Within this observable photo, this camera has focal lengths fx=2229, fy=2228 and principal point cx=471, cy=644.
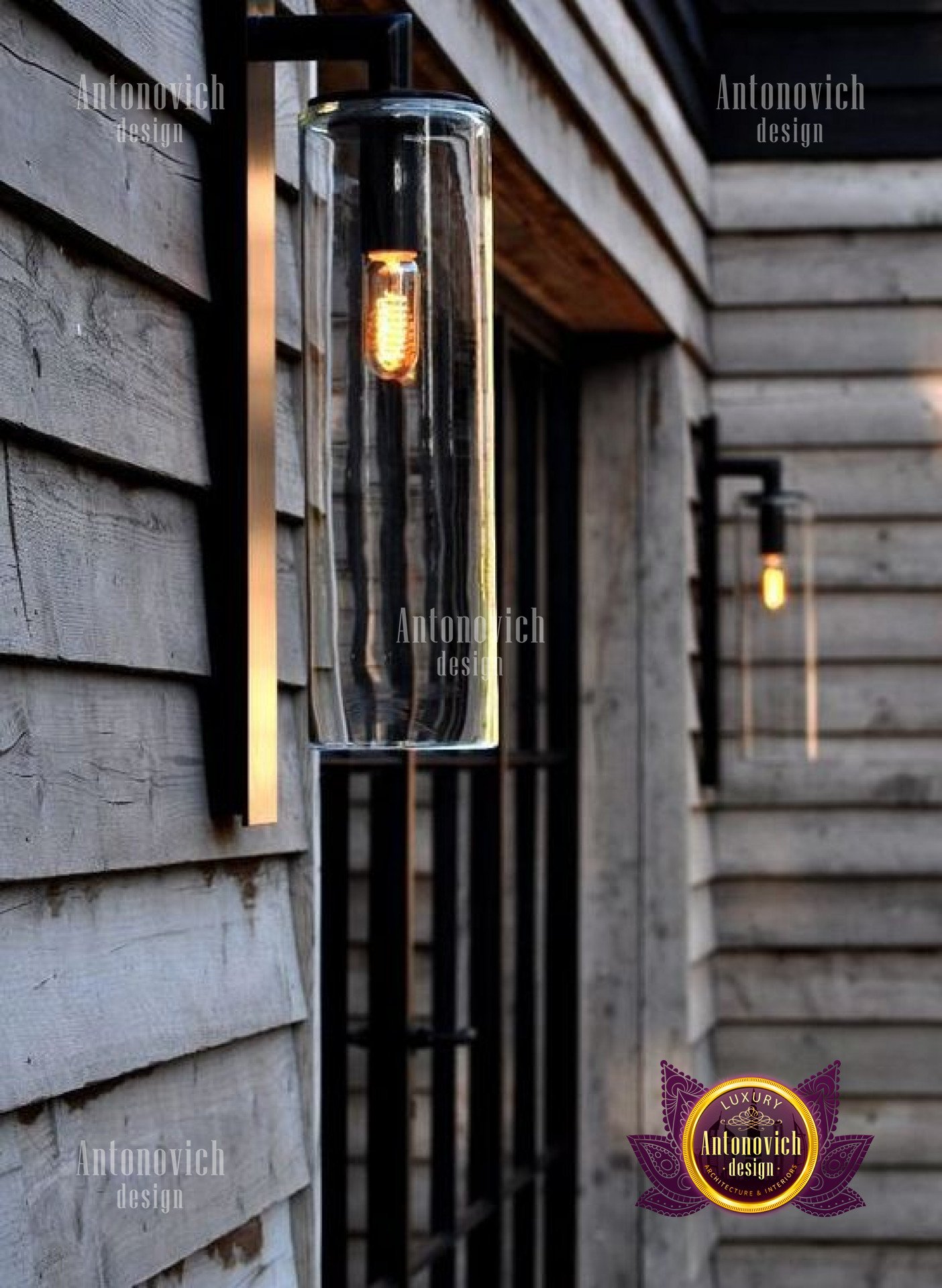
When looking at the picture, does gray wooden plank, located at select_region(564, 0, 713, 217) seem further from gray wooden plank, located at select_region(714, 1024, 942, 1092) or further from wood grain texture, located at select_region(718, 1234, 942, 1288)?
wood grain texture, located at select_region(718, 1234, 942, 1288)

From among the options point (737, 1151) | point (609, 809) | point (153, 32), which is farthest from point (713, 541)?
point (153, 32)

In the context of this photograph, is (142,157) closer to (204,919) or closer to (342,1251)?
(204,919)

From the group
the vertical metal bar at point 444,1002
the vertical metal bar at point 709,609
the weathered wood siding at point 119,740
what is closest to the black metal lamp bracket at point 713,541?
the vertical metal bar at point 709,609

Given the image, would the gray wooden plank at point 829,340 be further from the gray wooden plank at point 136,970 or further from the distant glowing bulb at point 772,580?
the gray wooden plank at point 136,970

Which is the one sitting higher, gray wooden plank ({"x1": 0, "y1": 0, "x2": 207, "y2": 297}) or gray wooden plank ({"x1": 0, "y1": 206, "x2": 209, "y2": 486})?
gray wooden plank ({"x1": 0, "y1": 0, "x2": 207, "y2": 297})

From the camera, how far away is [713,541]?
15.3 ft

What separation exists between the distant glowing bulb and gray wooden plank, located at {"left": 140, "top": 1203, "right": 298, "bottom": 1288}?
9.69 ft

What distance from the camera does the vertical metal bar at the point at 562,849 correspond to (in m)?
4.29

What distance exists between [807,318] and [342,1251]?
2.71 metres

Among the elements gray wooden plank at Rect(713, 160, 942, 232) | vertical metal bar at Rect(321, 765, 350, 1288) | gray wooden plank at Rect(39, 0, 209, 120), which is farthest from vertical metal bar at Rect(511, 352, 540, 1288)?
gray wooden plank at Rect(39, 0, 209, 120)

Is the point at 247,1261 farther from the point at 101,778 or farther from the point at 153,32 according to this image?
the point at 153,32

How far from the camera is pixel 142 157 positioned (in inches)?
62.1

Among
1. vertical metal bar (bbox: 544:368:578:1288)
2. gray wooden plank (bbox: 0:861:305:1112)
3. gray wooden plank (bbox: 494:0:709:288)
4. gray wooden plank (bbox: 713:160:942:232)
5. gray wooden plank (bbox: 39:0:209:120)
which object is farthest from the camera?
gray wooden plank (bbox: 713:160:942:232)

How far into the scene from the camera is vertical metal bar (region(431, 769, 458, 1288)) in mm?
3402
